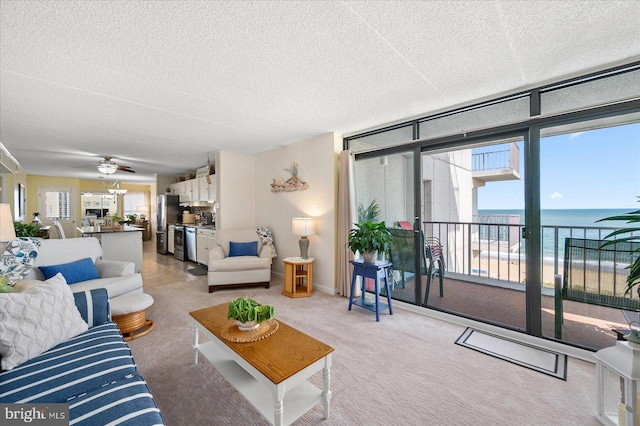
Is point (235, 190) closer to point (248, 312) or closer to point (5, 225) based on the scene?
point (5, 225)

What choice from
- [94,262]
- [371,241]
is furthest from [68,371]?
[371,241]

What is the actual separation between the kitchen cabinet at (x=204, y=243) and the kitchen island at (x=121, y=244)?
1.12 meters

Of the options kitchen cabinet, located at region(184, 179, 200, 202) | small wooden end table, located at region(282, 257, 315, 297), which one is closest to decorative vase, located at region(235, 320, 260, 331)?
small wooden end table, located at region(282, 257, 315, 297)

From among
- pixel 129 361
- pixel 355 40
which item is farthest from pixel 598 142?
pixel 129 361

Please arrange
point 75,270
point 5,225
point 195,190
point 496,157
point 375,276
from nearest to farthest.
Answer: point 5,225, point 75,270, point 375,276, point 496,157, point 195,190

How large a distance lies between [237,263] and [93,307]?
2.23 meters

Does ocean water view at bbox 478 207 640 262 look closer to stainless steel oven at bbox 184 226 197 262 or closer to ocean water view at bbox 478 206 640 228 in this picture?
ocean water view at bbox 478 206 640 228

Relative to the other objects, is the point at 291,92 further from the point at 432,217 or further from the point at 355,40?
the point at 432,217

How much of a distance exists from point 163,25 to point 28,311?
1916mm

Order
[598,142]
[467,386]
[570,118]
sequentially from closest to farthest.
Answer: [467,386], [570,118], [598,142]

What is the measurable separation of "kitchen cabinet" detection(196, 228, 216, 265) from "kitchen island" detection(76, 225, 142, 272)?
1122 millimetres

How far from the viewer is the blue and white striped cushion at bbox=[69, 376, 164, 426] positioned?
104 cm

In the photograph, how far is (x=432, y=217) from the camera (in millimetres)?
4527

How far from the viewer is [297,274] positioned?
13.1 feet
